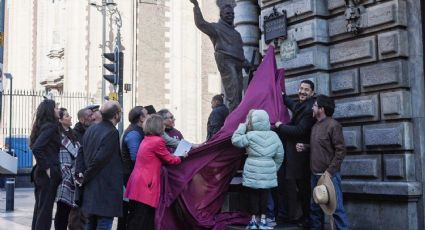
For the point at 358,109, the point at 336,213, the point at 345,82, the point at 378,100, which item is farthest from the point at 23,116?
the point at 336,213

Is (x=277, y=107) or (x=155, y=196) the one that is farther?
(x=277, y=107)

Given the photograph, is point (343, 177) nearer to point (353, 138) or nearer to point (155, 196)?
point (353, 138)

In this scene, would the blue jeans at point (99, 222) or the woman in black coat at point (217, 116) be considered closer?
the blue jeans at point (99, 222)

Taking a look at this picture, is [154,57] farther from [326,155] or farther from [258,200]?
[326,155]

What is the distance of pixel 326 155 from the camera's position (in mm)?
7676

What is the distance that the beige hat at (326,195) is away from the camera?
7.01 metres

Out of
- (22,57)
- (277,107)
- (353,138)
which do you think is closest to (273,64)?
(277,107)

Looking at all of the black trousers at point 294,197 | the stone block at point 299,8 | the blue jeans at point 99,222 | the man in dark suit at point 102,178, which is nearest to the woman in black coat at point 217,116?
the stone block at point 299,8

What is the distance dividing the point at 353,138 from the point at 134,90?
2159 cm

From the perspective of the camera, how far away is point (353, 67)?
30.8 ft

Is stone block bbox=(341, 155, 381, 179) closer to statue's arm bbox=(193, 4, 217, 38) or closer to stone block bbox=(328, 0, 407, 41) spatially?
stone block bbox=(328, 0, 407, 41)

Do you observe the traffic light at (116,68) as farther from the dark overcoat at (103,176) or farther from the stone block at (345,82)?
the dark overcoat at (103,176)

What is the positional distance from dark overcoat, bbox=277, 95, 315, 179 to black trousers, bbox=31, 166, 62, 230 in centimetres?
326

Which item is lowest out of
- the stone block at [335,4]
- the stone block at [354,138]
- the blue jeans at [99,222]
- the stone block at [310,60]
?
the blue jeans at [99,222]
